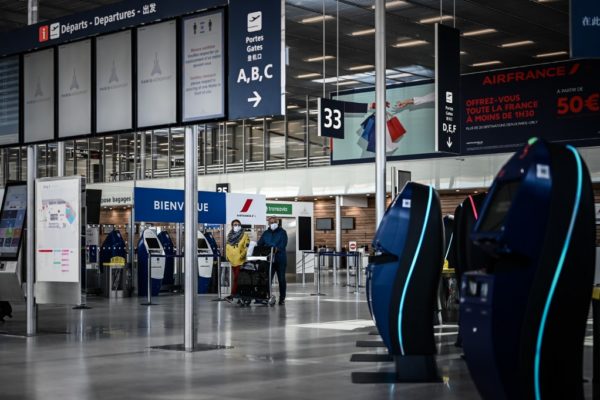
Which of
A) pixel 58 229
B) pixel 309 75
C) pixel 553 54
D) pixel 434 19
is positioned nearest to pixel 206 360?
pixel 58 229

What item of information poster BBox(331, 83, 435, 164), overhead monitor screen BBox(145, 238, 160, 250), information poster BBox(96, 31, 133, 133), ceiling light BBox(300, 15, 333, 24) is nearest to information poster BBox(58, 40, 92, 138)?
information poster BBox(96, 31, 133, 133)

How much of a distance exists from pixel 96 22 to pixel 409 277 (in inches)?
219

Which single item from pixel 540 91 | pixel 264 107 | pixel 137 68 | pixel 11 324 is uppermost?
pixel 540 91

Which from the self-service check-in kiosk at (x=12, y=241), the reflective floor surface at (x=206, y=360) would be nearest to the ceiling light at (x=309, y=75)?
the reflective floor surface at (x=206, y=360)

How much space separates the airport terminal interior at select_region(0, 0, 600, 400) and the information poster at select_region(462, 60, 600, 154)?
46 mm

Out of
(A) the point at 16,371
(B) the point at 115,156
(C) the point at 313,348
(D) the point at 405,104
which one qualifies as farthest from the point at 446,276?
(B) the point at 115,156

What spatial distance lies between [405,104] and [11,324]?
1489cm

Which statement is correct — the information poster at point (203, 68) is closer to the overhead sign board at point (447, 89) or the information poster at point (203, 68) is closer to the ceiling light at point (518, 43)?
the overhead sign board at point (447, 89)

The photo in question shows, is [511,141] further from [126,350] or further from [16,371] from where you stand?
[16,371]

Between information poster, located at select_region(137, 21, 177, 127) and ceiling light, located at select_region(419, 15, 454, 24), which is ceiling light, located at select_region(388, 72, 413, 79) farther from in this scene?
information poster, located at select_region(137, 21, 177, 127)

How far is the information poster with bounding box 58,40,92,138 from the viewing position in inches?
428

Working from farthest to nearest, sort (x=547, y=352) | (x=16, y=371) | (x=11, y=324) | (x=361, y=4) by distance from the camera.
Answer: (x=361, y=4) < (x=11, y=324) < (x=16, y=371) < (x=547, y=352)

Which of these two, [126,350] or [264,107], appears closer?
[264,107]

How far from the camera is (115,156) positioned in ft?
128
